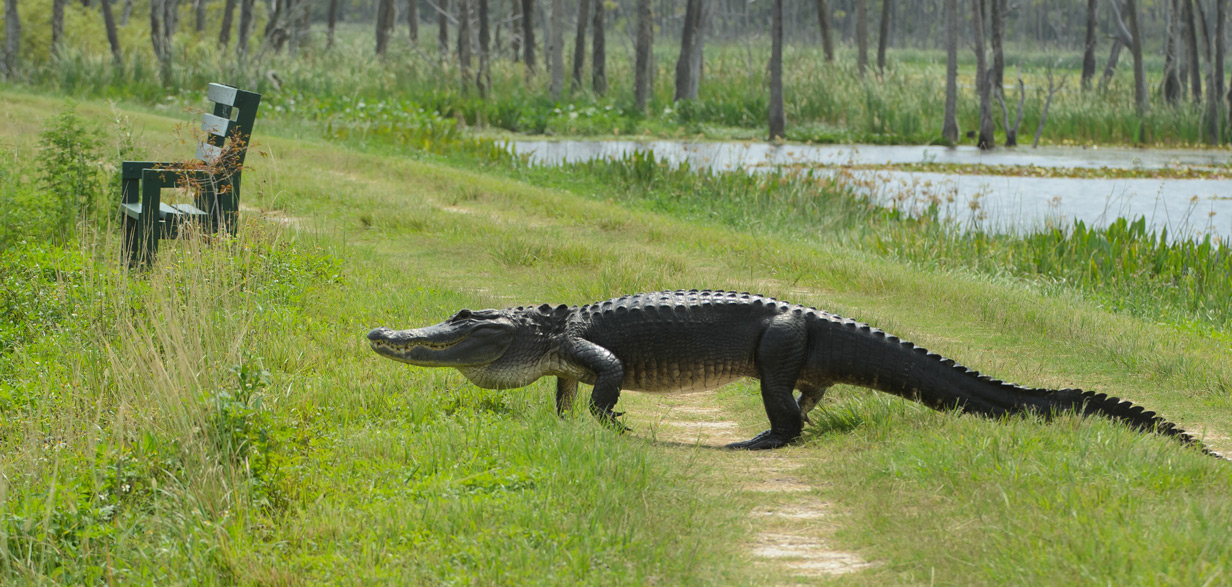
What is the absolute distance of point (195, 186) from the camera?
23.3ft

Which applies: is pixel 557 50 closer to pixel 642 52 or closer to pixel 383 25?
pixel 642 52

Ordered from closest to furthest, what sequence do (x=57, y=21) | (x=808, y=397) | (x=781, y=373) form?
(x=781, y=373), (x=808, y=397), (x=57, y=21)

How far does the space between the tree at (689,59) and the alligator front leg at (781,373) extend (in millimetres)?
23770

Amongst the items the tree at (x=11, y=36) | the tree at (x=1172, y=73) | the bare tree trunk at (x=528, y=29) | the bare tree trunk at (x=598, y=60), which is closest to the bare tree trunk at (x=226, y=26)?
the tree at (x=11, y=36)

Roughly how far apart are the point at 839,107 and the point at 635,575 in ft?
80.3

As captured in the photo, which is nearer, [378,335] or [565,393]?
[378,335]

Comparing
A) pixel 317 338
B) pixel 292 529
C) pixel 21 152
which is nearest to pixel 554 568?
pixel 292 529

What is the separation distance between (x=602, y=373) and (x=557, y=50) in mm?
22872

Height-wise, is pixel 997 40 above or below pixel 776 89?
above

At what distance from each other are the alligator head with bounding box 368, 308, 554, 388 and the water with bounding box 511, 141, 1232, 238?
6727 millimetres

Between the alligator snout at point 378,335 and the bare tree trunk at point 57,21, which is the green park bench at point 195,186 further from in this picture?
the bare tree trunk at point 57,21

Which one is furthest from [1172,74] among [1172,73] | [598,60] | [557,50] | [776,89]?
[557,50]

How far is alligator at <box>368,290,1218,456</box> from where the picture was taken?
15.9 ft

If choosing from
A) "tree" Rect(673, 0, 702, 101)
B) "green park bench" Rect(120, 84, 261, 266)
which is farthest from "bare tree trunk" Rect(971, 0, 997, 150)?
"green park bench" Rect(120, 84, 261, 266)
